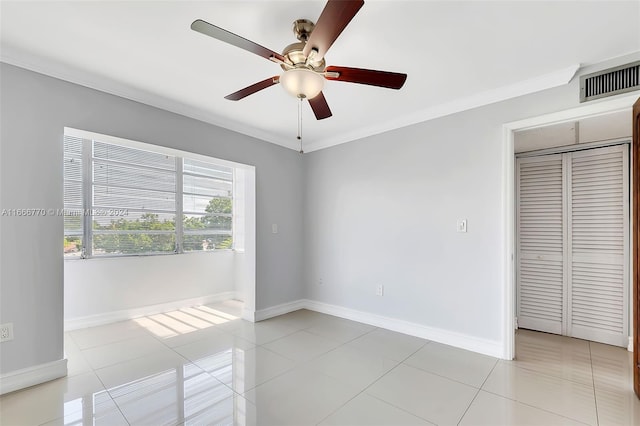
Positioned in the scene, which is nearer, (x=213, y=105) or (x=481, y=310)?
(x=481, y=310)

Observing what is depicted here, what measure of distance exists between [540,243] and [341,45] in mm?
3206

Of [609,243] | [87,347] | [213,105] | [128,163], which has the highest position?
[213,105]

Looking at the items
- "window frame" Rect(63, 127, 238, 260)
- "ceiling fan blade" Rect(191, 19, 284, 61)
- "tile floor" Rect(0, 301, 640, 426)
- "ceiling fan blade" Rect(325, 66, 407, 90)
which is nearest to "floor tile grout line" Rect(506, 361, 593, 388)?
"tile floor" Rect(0, 301, 640, 426)

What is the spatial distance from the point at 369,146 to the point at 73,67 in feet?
9.58

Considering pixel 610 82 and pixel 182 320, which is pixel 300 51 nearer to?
pixel 610 82

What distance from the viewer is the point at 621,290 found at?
2957 mm

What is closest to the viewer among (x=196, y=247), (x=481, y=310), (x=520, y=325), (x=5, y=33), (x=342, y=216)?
(x=5, y=33)

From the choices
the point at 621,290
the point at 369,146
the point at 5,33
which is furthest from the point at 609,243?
the point at 5,33

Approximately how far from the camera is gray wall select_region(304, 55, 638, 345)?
2729 millimetres

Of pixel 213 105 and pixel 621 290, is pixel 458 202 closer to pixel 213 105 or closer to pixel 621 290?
pixel 621 290

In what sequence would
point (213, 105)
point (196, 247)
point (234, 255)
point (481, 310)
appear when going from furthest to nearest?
point (234, 255)
point (196, 247)
point (213, 105)
point (481, 310)

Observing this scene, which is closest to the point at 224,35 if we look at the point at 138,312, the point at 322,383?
the point at 322,383

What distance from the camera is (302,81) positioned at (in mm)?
1721

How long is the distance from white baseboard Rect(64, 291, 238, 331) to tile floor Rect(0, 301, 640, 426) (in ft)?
0.70
